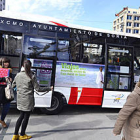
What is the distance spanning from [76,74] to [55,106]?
138 centimetres

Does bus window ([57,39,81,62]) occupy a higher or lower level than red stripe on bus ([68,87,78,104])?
higher

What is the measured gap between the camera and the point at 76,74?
5.34 meters

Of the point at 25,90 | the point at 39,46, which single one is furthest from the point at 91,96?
the point at 25,90

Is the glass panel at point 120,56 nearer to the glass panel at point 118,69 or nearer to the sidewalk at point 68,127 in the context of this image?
the glass panel at point 118,69

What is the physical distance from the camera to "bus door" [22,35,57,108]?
504 centimetres

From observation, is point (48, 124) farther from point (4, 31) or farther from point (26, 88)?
point (4, 31)

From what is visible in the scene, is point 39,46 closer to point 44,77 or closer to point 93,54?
point 44,77

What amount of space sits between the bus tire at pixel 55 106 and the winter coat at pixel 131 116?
138 inches

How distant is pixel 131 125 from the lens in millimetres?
2059

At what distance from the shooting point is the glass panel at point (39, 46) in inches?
198

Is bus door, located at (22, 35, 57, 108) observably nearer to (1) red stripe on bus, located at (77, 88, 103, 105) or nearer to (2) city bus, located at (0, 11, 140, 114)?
(2) city bus, located at (0, 11, 140, 114)

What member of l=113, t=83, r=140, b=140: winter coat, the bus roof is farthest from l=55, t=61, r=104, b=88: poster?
l=113, t=83, r=140, b=140: winter coat

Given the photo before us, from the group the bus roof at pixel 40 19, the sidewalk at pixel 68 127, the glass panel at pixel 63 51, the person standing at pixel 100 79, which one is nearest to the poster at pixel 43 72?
the glass panel at pixel 63 51

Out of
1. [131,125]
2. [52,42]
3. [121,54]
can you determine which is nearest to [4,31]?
[52,42]
